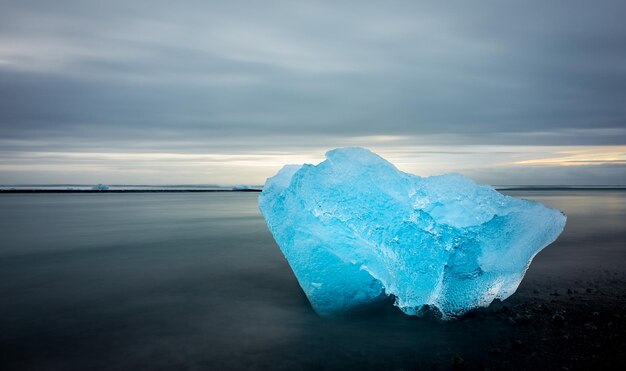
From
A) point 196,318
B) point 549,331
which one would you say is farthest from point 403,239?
point 196,318

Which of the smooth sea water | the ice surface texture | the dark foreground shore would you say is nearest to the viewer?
the dark foreground shore

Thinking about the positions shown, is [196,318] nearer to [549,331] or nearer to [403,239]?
[403,239]

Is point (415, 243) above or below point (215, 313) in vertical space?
above

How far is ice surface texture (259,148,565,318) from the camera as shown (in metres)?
5.26

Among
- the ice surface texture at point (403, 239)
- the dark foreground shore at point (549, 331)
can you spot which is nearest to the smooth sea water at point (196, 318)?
the dark foreground shore at point (549, 331)

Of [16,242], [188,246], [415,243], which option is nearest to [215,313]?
[415,243]

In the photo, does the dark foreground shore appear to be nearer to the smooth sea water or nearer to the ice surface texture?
the smooth sea water

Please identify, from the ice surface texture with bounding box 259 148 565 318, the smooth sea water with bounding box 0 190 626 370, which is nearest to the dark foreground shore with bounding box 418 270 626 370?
the smooth sea water with bounding box 0 190 626 370

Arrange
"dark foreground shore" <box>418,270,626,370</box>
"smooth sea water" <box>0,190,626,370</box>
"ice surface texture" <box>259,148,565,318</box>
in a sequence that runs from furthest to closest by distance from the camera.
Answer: "ice surface texture" <box>259,148,565,318</box>, "smooth sea water" <box>0,190,626,370</box>, "dark foreground shore" <box>418,270,626,370</box>

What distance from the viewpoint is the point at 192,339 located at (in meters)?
4.82

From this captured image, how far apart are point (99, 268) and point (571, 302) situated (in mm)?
8681

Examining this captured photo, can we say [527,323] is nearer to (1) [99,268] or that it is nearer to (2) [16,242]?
(1) [99,268]

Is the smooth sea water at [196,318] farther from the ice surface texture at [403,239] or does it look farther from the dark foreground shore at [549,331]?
the ice surface texture at [403,239]

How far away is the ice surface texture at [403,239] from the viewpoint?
17.3 ft
